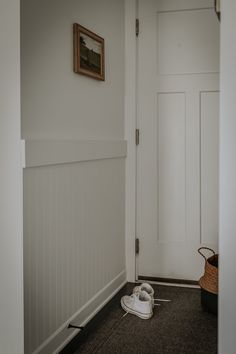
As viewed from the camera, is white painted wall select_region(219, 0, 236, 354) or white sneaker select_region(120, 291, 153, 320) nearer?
white painted wall select_region(219, 0, 236, 354)

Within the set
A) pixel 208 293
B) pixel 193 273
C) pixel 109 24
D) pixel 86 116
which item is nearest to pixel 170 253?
pixel 193 273

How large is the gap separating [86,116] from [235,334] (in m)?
1.39

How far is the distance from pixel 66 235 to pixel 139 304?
71cm

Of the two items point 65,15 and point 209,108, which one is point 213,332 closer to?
point 209,108

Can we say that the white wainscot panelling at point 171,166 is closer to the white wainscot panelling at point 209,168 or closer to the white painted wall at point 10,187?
the white wainscot panelling at point 209,168

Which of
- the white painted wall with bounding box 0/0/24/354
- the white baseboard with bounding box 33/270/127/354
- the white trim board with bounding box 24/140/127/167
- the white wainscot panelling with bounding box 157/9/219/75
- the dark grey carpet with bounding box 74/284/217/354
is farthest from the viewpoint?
the white wainscot panelling with bounding box 157/9/219/75

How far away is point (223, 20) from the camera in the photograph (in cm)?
134

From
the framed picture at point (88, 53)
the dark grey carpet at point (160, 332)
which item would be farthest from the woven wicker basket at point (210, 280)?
the framed picture at point (88, 53)

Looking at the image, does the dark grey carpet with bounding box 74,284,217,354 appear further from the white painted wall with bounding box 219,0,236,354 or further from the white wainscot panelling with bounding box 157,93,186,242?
the white painted wall with bounding box 219,0,236,354

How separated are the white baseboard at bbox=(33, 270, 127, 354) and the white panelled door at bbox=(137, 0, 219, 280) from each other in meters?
0.38

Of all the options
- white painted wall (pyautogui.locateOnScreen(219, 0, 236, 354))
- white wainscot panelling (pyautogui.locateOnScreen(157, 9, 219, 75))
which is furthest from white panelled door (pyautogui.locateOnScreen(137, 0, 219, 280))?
white painted wall (pyautogui.locateOnScreen(219, 0, 236, 354))

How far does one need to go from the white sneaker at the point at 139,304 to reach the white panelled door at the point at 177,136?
1.68ft

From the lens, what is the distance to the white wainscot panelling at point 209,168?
2930 millimetres

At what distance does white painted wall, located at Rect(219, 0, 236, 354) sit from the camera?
134 centimetres
